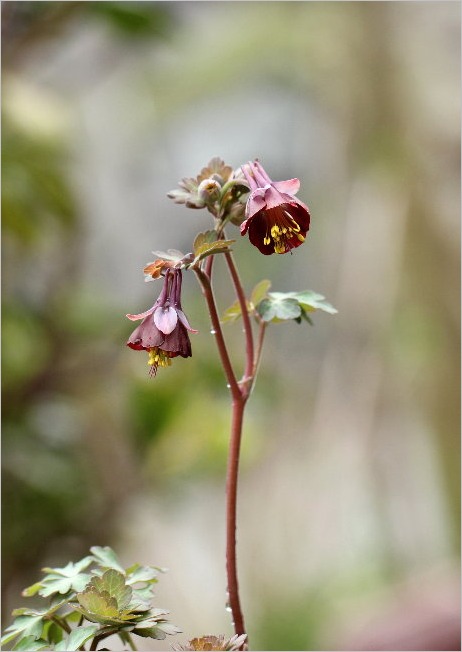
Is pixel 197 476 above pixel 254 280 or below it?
below

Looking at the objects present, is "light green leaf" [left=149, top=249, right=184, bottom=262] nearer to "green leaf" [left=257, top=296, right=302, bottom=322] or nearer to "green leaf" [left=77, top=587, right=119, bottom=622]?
"green leaf" [left=257, top=296, right=302, bottom=322]

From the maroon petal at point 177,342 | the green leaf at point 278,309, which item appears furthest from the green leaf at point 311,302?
the maroon petal at point 177,342

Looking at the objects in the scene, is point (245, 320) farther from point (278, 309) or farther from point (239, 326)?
point (239, 326)

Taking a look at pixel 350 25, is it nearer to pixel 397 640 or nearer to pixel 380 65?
pixel 380 65

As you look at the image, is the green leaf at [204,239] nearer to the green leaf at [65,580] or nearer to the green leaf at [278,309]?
the green leaf at [278,309]

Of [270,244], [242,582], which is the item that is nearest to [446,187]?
[242,582]

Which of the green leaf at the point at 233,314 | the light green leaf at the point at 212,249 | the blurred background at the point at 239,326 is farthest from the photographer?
the blurred background at the point at 239,326
